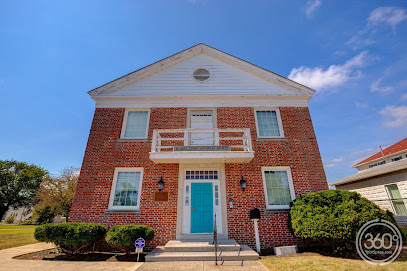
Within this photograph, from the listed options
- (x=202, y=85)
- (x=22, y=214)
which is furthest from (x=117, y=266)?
(x=22, y=214)

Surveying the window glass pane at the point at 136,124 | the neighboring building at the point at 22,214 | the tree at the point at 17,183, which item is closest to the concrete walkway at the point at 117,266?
the window glass pane at the point at 136,124

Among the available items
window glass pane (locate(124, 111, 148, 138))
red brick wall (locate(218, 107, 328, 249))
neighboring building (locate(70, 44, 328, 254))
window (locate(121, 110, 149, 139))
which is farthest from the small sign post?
window glass pane (locate(124, 111, 148, 138))

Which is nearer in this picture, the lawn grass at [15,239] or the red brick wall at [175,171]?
the red brick wall at [175,171]

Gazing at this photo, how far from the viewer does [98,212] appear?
770cm

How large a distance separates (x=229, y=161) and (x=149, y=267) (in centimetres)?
476

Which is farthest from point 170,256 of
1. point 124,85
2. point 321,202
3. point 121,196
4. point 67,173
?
point 67,173

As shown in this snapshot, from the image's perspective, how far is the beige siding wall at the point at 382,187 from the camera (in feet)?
34.8

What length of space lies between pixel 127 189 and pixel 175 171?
2326 millimetres

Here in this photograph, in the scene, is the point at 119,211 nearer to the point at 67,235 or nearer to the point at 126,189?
the point at 126,189

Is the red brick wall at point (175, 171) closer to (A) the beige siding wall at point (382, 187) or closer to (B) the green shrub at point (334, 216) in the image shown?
(B) the green shrub at point (334, 216)

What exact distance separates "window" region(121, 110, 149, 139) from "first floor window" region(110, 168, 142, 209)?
1876 mm

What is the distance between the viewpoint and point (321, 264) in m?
5.17

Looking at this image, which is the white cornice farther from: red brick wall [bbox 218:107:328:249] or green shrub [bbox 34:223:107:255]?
green shrub [bbox 34:223:107:255]

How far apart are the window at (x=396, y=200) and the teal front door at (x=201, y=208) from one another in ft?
37.1
